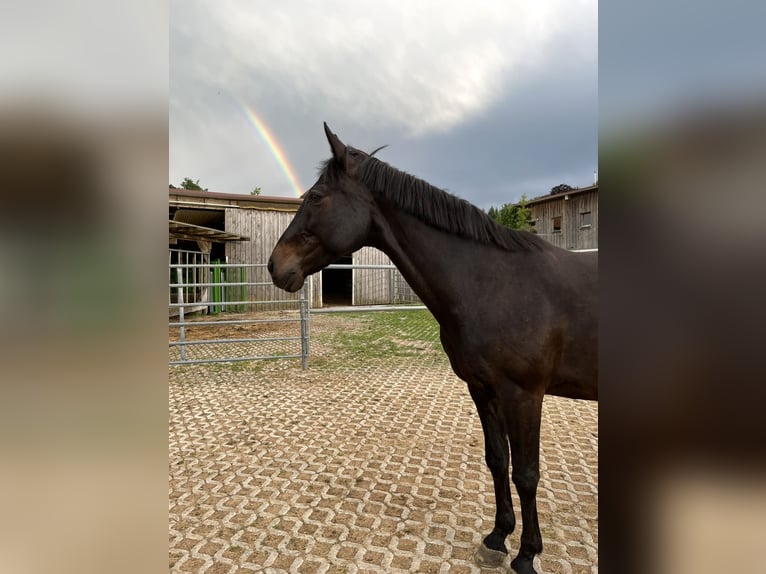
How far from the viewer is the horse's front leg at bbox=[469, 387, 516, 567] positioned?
6.89 feet

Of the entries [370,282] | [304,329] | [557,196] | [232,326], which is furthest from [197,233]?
[557,196]

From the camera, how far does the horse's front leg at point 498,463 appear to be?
2.10m

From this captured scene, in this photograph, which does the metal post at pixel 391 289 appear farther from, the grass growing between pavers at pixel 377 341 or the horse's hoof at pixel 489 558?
the horse's hoof at pixel 489 558

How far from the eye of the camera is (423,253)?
198 centimetres

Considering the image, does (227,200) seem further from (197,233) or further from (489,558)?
(489,558)

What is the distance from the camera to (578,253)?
2.21 m

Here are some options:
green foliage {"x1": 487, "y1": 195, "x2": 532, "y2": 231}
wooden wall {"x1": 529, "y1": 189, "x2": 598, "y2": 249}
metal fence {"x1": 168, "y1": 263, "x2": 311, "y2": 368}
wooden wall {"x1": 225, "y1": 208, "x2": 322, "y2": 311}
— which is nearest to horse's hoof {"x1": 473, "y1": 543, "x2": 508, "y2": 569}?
metal fence {"x1": 168, "y1": 263, "x2": 311, "y2": 368}

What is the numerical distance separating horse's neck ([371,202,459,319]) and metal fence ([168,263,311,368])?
284cm

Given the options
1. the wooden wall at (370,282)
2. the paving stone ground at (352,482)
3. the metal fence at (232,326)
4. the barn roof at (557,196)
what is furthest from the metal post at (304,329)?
the barn roof at (557,196)
